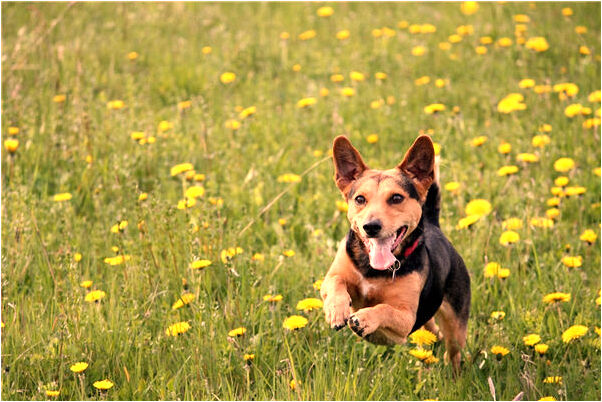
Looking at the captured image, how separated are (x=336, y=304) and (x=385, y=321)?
21 centimetres

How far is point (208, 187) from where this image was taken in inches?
259

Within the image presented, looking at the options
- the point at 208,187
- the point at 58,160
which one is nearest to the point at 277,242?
the point at 208,187

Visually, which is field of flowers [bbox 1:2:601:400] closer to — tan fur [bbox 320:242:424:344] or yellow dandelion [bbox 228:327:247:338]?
yellow dandelion [bbox 228:327:247:338]

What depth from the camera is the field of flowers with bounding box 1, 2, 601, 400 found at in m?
4.48

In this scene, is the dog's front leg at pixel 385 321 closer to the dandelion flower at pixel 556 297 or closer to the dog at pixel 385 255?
the dog at pixel 385 255

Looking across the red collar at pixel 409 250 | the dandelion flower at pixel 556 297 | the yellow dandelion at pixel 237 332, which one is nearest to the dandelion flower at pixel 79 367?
the yellow dandelion at pixel 237 332

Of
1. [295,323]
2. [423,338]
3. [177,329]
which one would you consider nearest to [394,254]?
[423,338]

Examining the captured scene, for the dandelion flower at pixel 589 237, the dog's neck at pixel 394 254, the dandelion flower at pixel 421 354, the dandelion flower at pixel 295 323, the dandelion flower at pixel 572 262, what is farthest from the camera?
the dandelion flower at pixel 589 237

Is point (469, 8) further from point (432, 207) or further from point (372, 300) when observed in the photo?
point (372, 300)

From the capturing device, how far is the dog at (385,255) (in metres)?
3.40

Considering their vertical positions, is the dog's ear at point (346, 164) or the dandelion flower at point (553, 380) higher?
the dog's ear at point (346, 164)

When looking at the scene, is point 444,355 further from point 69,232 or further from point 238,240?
point 69,232

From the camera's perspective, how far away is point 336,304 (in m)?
3.38

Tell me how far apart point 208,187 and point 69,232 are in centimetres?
123
